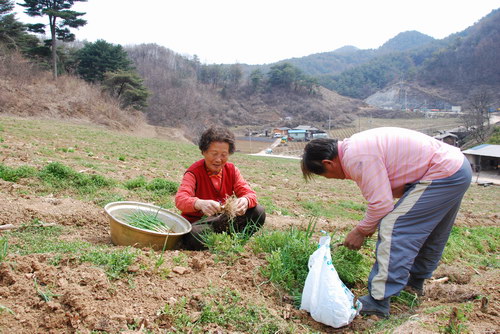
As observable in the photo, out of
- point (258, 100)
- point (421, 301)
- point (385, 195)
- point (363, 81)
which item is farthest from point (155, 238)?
point (363, 81)

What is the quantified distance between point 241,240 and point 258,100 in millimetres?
102986

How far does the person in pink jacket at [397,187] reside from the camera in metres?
2.39

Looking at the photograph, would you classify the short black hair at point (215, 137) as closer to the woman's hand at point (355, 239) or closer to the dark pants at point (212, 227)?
the dark pants at point (212, 227)

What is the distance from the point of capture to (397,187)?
2.59 meters

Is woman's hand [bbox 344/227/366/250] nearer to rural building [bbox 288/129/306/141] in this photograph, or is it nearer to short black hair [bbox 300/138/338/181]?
short black hair [bbox 300/138/338/181]

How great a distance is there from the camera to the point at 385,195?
2.43 meters

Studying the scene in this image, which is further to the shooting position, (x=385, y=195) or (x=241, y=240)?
(x=241, y=240)

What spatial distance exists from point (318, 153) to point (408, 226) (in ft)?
2.64

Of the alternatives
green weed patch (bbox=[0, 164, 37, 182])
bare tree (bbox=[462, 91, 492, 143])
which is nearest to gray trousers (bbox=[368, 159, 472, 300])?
green weed patch (bbox=[0, 164, 37, 182])

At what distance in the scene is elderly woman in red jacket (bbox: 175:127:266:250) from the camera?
10.9 ft

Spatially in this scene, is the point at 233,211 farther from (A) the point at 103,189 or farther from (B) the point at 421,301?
(A) the point at 103,189

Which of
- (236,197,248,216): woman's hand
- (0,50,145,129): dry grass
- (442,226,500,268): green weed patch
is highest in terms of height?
(0,50,145,129): dry grass

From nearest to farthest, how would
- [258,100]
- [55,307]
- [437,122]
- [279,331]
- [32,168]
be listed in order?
[55,307] < [279,331] < [32,168] < [437,122] < [258,100]

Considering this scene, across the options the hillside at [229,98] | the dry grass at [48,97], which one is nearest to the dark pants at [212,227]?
the dry grass at [48,97]
